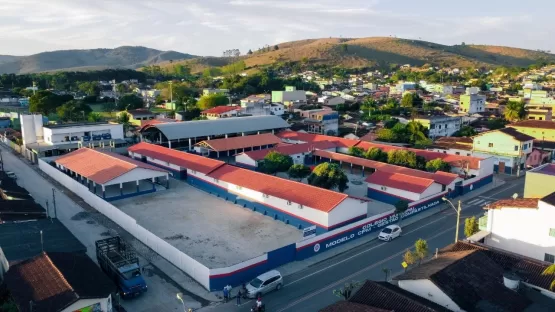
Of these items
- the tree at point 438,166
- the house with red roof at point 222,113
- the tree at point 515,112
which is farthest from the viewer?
the house with red roof at point 222,113

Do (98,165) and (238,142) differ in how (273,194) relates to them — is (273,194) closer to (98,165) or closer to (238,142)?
(98,165)

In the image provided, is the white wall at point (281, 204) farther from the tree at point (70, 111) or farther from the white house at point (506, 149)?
the tree at point (70, 111)

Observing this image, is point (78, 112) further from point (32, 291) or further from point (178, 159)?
point (32, 291)

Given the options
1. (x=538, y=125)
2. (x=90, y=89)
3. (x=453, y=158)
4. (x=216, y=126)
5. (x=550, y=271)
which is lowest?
(x=550, y=271)

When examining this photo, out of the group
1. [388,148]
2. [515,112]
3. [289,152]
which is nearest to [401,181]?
[388,148]

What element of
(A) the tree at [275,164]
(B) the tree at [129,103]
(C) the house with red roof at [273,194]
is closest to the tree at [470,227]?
(C) the house with red roof at [273,194]
